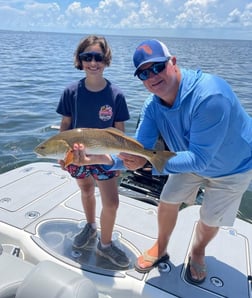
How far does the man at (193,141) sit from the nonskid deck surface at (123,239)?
0.14m

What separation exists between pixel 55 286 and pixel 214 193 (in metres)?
1.43

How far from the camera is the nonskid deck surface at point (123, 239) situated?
2.75m

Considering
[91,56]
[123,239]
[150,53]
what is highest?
[150,53]

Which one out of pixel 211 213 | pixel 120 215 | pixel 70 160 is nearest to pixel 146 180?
pixel 120 215

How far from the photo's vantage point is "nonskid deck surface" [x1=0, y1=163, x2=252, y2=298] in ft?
9.03

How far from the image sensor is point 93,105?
2787 mm

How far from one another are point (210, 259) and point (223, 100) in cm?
156

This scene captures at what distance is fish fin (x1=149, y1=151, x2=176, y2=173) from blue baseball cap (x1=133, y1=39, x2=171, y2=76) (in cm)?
60

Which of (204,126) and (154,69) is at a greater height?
(154,69)

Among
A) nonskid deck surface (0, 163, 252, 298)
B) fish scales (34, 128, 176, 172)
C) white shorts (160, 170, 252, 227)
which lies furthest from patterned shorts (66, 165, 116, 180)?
nonskid deck surface (0, 163, 252, 298)

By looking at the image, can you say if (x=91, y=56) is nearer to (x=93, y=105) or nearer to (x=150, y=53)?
(x=93, y=105)

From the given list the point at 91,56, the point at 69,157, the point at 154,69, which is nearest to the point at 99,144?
the point at 69,157

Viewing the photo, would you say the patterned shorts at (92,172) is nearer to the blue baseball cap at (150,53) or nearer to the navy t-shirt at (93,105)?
the navy t-shirt at (93,105)

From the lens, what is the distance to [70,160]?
246cm
